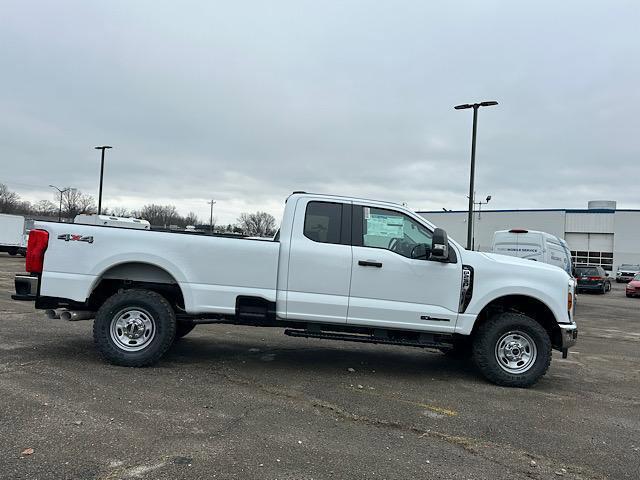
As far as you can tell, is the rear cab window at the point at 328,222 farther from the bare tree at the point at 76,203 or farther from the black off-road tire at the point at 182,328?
the bare tree at the point at 76,203

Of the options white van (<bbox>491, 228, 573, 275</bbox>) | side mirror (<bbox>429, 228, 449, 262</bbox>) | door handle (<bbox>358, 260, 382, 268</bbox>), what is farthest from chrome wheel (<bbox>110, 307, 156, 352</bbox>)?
white van (<bbox>491, 228, 573, 275</bbox>)

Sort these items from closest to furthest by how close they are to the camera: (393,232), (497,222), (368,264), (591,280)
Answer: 1. (368,264)
2. (393,232)
3. (591,280)
4. (497,222)

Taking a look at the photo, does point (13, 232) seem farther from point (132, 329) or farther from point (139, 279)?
point (132, 329)

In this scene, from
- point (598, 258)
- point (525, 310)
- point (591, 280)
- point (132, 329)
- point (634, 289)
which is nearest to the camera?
point (132, 329)

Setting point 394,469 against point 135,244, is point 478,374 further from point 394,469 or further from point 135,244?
point 135,244

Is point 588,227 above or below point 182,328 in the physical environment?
above

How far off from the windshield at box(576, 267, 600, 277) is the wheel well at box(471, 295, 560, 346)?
24415 mm

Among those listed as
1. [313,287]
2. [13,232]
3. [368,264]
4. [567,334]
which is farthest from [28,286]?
[13,232]

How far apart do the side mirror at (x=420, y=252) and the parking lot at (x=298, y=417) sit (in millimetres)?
1521

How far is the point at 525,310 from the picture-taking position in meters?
6.80

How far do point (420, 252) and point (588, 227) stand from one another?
50565 mm

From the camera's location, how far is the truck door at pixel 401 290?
6215mm

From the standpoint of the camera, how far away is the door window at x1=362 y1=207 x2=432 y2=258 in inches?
250

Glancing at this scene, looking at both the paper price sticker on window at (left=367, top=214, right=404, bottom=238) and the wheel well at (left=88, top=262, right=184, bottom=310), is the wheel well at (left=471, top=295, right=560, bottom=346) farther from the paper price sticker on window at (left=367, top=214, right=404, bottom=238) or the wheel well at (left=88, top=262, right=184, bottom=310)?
the wheel well at (left=88, top=262, right=184, bottom=310)
